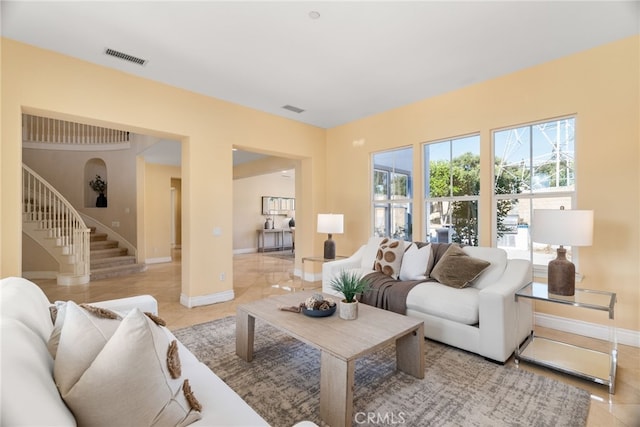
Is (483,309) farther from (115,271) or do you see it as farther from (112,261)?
(112,261)

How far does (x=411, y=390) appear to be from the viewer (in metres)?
2.10

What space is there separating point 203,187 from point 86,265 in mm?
3394

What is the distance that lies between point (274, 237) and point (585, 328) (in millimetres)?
8790

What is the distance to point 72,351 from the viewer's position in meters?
0.92

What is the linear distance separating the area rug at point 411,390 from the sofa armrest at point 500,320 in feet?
0.47

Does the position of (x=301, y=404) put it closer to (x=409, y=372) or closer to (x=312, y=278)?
(x=409, y=372)

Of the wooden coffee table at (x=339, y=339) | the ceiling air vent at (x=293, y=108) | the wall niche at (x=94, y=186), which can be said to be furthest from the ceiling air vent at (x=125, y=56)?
the wall niche at (x=94, y=186)

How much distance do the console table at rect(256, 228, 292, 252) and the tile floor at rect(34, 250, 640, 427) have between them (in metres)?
1.87

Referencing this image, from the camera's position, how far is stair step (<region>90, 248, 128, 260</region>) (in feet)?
21.3

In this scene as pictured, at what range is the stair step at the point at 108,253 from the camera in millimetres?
6506

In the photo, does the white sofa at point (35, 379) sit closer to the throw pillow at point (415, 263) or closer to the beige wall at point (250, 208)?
the throw pillow at point (415, 263)

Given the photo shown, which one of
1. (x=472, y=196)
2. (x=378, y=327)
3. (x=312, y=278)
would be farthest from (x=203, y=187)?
(x=472, y=196)

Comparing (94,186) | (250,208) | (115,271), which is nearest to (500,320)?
(115,271)
